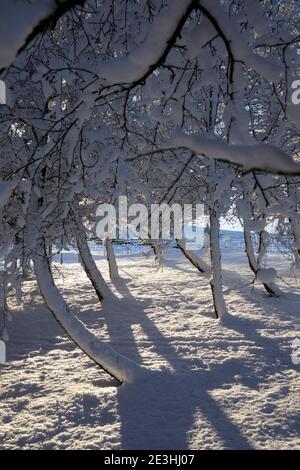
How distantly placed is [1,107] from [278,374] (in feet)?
18.2

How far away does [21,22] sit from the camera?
1.36 m

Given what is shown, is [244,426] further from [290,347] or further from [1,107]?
[1,107]

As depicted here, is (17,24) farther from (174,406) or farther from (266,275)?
(174,406)

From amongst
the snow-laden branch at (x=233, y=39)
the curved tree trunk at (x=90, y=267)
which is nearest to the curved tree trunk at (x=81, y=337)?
the curved tree trunk at (x=90, y=267)

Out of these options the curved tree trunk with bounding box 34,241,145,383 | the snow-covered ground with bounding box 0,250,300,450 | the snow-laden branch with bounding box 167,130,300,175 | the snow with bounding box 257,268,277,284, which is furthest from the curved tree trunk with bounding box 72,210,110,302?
the snow-laden branch with bounding box 167,130,300,175

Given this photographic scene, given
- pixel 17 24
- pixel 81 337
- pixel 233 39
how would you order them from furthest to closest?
1. pixel 81 337
2. pixel 233 39
3. pixel 17 24

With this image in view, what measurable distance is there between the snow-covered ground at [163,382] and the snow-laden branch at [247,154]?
1366 millimetres

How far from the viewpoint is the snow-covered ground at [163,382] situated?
168 inches

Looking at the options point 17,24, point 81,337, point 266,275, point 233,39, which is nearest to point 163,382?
point 81,337

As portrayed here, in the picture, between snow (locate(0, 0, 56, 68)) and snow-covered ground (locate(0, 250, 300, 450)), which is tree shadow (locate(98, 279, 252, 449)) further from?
snow (locate(0, 0, 56, 68))

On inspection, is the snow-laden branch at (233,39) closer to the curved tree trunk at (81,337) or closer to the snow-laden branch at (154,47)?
the snow-laden branch at (154,47)

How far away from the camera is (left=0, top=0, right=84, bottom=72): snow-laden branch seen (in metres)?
1.35

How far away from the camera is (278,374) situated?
5.79 meters

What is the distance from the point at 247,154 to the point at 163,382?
15.3 ft
